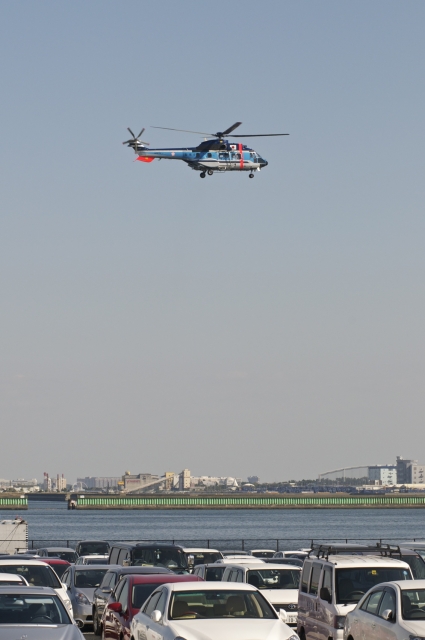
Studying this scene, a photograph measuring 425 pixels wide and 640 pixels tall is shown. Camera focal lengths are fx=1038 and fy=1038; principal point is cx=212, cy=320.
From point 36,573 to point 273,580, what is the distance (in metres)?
4.42

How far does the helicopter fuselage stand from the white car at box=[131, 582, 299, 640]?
39.9m

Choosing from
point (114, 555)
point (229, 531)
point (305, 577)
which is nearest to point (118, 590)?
point (305, 577)

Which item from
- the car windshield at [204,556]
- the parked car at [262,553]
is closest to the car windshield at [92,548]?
the parked car at [262,553]

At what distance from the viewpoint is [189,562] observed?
69.3ft

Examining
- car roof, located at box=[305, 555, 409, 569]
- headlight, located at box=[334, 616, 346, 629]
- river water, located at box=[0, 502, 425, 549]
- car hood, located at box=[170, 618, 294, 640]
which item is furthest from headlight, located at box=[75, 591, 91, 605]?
river water, located at box=[0, 502, 425, 549]

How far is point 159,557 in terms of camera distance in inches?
837

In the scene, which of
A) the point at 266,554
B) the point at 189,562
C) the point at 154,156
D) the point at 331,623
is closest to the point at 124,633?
the point at 331,623

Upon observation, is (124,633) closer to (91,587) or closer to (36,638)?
(36,638)

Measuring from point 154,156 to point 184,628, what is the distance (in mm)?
41626

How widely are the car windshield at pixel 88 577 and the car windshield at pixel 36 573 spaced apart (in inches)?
116

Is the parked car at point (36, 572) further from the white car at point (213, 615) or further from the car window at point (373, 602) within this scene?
the car window at point (373, 602)

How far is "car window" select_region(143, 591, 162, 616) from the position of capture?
13.2 m

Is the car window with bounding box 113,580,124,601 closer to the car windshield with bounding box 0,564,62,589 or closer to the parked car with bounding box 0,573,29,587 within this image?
the parked car with bounding box 0,573,29,587

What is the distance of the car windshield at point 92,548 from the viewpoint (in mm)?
35938
